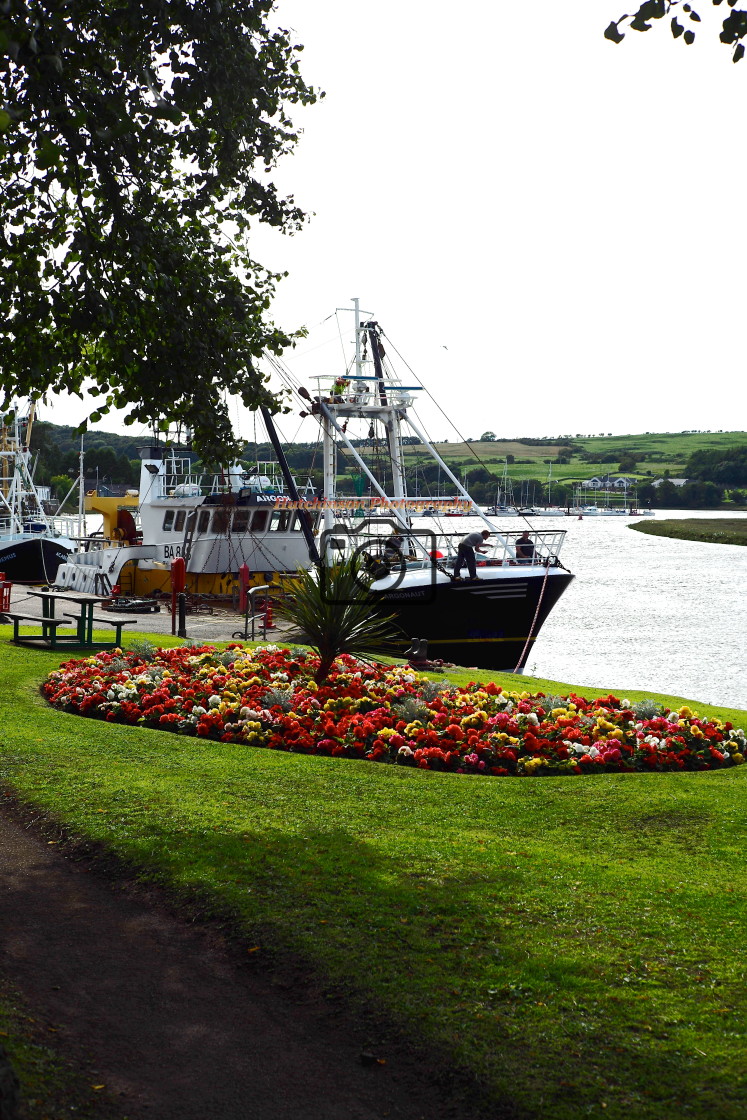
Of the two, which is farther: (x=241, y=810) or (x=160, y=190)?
(x=160, y=190)

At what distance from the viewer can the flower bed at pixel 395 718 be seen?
1078 centimetres

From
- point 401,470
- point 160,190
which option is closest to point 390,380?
point 401,470

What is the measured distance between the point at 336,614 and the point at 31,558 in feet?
137

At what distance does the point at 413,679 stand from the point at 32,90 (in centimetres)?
839

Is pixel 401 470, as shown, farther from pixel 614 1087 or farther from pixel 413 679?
pixel 614 1087

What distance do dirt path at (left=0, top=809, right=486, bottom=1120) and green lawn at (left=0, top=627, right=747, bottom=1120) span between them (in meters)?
0.26

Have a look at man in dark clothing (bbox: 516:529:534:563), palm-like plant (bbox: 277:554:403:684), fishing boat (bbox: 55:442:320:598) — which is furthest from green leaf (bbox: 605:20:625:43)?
fishing boat (bbox: 55:442:320:598)

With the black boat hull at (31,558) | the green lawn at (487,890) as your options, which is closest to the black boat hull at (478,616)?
the green lawn at (487,890)

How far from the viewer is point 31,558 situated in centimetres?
5162

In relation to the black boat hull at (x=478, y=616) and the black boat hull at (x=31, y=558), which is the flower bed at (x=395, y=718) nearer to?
the black boat hull at (x=478, y=616)

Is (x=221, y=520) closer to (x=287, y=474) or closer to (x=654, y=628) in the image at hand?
(x=287, y=474)

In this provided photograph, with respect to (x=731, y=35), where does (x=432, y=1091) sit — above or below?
below

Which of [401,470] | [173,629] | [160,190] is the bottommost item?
[173,629]

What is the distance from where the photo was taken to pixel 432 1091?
15.6ft
